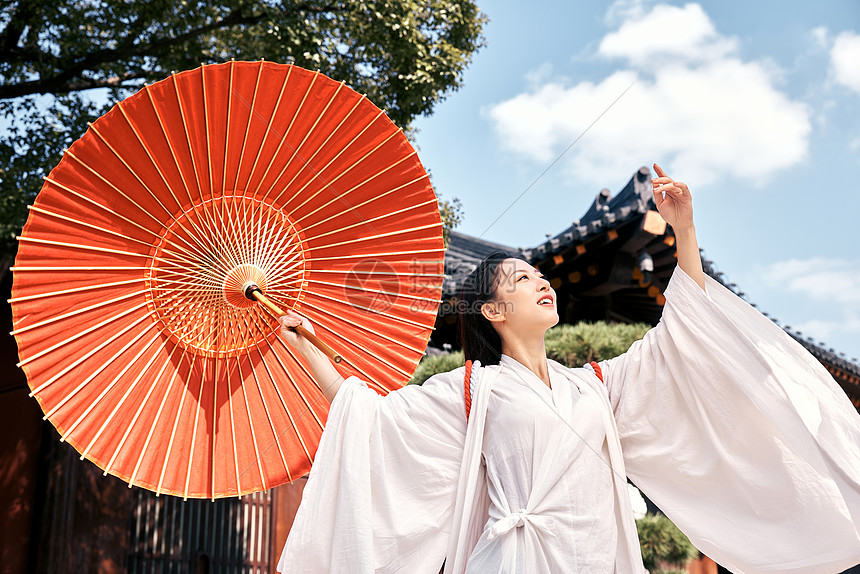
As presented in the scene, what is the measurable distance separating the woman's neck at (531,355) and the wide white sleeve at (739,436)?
0.79ft

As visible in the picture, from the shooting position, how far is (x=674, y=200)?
7.54 ft

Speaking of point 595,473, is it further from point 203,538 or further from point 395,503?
point 203,538

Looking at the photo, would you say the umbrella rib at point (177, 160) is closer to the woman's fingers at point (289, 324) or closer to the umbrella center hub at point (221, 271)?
the umbrella center hub at point (221, 271)

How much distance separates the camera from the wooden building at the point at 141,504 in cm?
566

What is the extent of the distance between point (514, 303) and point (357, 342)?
2.11 ft

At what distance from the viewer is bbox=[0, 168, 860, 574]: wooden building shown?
566cm

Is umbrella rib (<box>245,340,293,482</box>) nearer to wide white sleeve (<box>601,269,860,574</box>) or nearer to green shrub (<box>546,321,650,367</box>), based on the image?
wide white sleeve (<box>601,269,860,574</box>)

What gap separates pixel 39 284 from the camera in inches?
87.4

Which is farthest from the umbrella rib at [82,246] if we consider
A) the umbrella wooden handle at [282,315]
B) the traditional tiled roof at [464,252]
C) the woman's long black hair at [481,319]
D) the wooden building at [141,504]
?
the traditional tiled roof at [464,252]

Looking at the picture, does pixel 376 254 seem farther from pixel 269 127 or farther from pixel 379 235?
pixel 269 127

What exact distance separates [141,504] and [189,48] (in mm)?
3920

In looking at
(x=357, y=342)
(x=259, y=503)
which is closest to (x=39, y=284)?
(x=357, y=342)

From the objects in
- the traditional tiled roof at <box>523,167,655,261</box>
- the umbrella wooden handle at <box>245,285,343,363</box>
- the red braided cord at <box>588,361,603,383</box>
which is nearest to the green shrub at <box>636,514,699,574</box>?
the traditional tiled roof at <box>523,167,655,261</box>

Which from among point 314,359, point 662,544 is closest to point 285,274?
point 314,359
